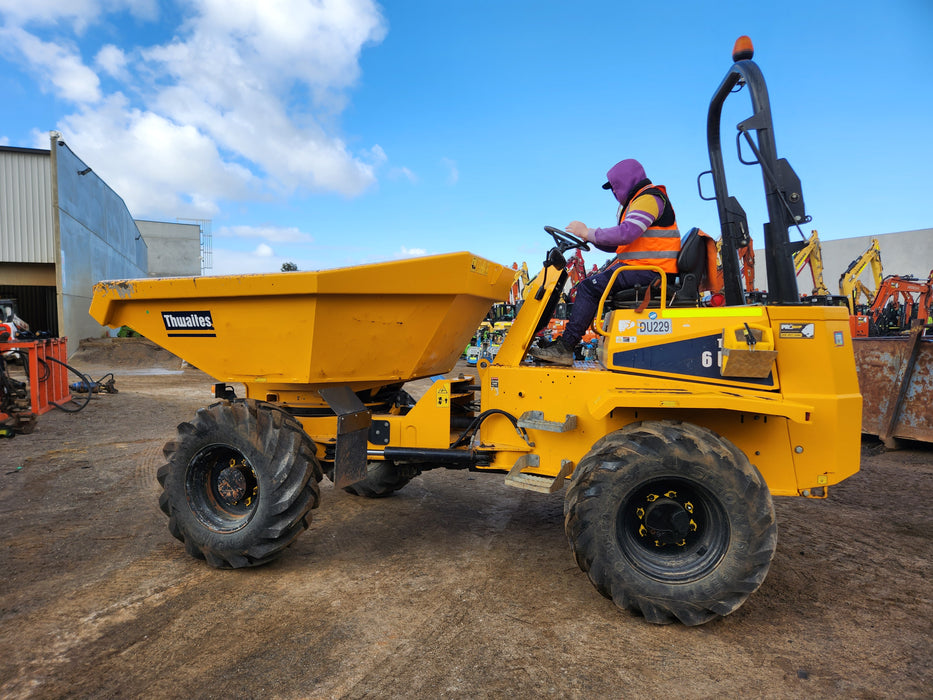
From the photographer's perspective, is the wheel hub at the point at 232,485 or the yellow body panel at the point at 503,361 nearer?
the yellow body panel at the point at 503,361

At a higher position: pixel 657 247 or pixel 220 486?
pixel 657 247

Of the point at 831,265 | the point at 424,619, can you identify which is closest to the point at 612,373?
the point at 424,619

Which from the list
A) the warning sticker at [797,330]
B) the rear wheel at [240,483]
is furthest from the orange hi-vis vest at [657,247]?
the rear wheel at [240,483]

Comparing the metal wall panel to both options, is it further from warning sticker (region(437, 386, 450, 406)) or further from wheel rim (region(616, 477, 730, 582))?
wheel rim (region(616, 477, 730, 582))

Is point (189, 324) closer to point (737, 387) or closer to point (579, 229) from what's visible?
point (579, 229)

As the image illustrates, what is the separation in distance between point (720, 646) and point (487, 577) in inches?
51.2

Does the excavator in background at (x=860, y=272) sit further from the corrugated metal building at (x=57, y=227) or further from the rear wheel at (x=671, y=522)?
the corrugated metal building at (x=57, y=227)

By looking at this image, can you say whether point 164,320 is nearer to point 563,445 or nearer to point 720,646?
point 563,445

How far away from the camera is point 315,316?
356cm

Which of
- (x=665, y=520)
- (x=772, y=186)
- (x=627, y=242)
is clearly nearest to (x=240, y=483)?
(x=665, y=520)

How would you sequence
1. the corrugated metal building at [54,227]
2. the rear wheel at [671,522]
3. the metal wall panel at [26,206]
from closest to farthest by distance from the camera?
the rear wheel at [671,522] → the corrugated metal building at [54,227] → the metal wall panel at [26,206]

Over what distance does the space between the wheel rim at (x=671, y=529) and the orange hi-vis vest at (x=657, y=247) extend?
4.54ft

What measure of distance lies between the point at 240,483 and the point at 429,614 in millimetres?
1574

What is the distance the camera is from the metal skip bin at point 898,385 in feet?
21.6
